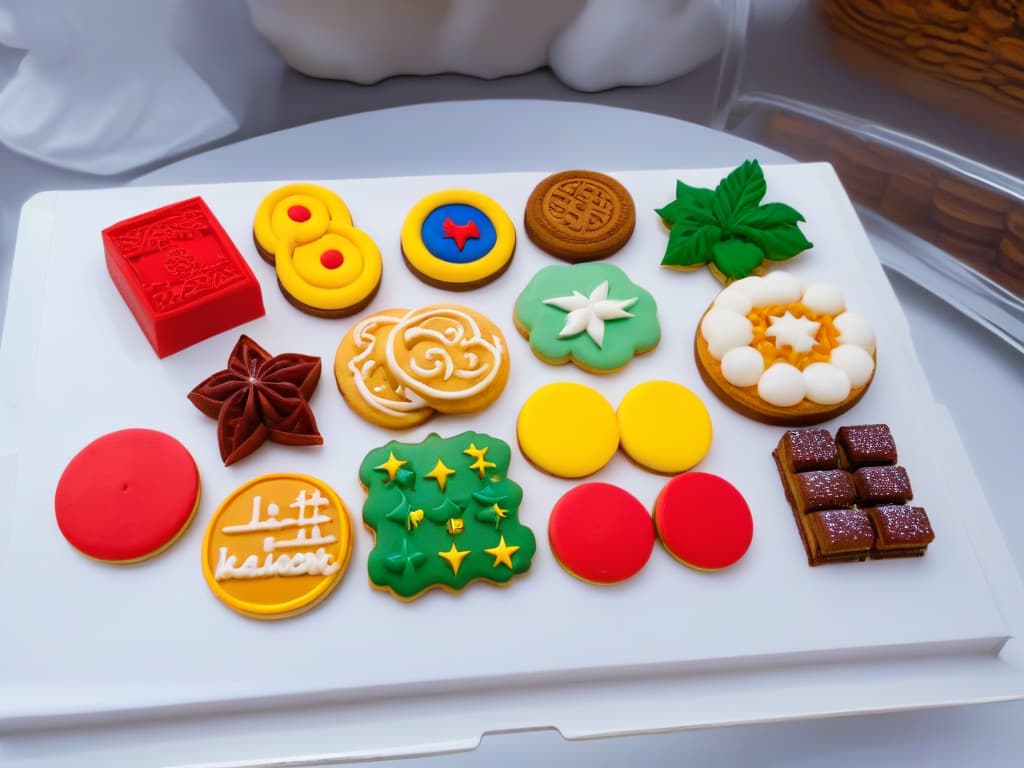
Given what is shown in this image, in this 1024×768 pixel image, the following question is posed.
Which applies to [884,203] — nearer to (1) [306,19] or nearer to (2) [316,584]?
(1) [306,19]

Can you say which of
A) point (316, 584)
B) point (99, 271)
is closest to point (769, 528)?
point (316, 584)

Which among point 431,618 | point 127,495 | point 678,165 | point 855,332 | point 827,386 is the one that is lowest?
point 431,618

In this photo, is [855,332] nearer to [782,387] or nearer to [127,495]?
[782,387]

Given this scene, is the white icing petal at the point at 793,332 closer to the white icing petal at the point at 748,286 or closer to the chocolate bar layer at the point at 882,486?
the white icing petal at the point at 748,286

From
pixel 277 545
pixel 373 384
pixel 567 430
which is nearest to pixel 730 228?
pixel 567 430

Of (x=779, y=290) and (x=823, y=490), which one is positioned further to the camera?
(x=779, y=290)

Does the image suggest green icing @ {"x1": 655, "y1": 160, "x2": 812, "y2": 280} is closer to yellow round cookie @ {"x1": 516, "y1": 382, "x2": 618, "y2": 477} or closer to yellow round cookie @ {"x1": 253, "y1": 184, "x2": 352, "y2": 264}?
yellow round cookie @ {"x1": 516, "y1": 382, "x2": 618, "y2": 477}
